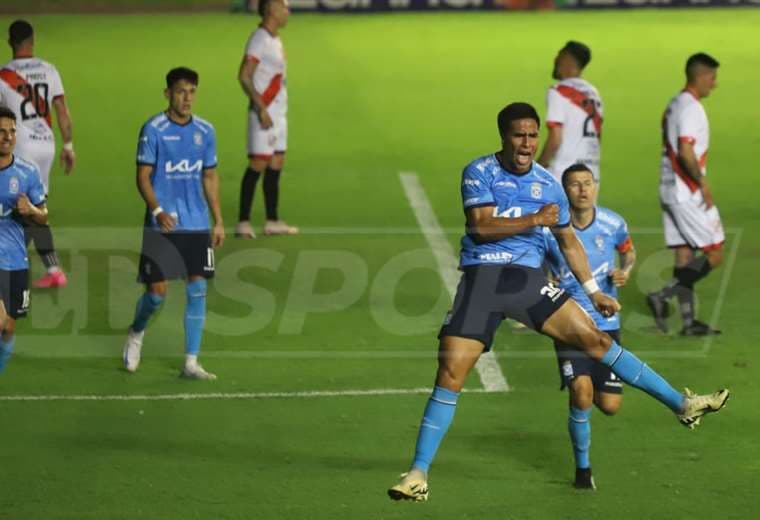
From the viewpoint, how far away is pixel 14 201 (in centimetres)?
1066

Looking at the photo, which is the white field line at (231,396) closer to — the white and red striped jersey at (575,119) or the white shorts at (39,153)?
the white and red striped jersey at (575,119)

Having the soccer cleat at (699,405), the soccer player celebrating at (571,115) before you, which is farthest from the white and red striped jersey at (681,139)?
the soccer cleat at (699,405)

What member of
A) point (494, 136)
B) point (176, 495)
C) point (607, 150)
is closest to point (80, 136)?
point (494, 136)

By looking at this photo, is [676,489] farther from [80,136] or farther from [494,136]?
[80,136]

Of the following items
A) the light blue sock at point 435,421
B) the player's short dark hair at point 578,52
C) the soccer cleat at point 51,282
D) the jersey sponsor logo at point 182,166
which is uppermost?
the player's short dark hair at point 578,52

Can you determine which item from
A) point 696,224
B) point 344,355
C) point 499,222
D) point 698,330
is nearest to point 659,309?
point 698,330

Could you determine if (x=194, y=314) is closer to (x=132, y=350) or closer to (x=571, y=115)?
(x=132, y=350)

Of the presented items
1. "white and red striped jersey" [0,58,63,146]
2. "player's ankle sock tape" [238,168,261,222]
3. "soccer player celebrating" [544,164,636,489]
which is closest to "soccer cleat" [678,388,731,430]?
"soccer player celebrating" [544,164,636,489]

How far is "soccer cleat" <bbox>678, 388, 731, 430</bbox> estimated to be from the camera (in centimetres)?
889

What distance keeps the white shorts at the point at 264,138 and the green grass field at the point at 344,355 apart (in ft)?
2.99

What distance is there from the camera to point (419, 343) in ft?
41.8

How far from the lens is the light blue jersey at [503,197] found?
29.1 feet

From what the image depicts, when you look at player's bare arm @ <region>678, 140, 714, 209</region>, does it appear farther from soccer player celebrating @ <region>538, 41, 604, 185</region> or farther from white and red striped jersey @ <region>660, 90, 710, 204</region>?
soccer player celebrating @ <region>538, 41, 604, 185</region>

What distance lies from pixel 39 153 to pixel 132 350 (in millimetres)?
3259
